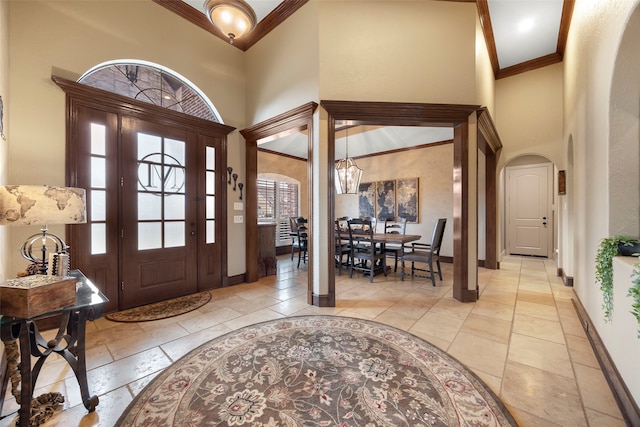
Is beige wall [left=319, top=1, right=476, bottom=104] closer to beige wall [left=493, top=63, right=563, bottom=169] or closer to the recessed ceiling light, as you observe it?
the recessed ceiling light

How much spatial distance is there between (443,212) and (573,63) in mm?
3216

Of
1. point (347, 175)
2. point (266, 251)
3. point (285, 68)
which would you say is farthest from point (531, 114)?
point (266, 251)

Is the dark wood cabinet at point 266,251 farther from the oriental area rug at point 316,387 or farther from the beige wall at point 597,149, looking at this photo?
the beige wall at point 597,149

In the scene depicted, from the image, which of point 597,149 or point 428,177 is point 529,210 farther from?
point 597,149

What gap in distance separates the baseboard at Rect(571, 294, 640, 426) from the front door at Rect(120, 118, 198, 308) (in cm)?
413

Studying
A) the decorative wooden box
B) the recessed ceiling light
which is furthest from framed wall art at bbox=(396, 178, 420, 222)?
the decorative wooden box

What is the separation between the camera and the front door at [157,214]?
3.01 metres

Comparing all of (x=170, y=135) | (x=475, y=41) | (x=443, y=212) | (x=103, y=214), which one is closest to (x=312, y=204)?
(x=170, y=135)

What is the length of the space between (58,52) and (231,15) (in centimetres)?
193

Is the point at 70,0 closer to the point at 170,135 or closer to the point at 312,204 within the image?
the point at 170,135

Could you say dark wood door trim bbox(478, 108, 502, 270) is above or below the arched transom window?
below

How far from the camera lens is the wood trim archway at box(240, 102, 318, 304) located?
3.19 metres

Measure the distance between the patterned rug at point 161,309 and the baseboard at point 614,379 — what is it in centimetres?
360

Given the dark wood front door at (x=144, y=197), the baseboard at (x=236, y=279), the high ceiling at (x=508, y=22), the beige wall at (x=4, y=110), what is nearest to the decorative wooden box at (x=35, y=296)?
the beige wall at (x=4, y=110)
